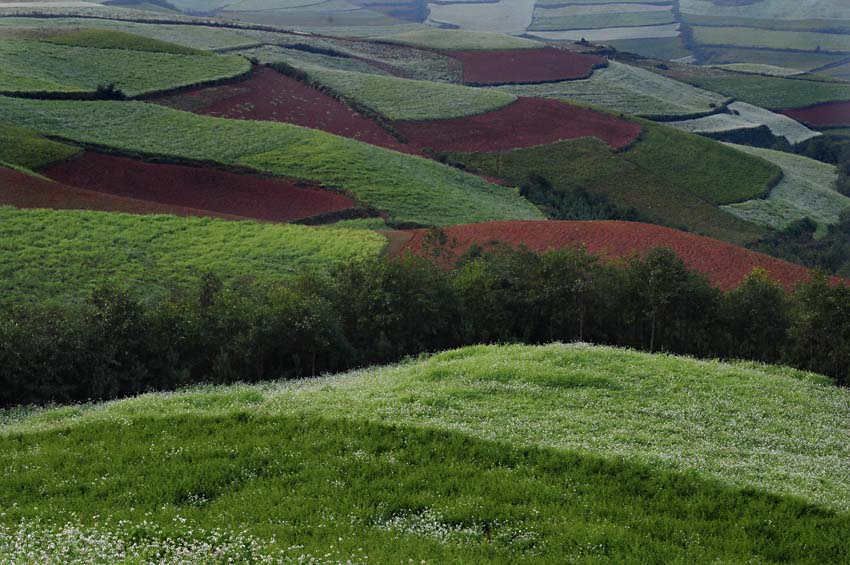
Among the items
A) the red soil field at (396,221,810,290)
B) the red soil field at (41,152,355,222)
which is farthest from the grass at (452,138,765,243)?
the red soil field at (41,152,355,222)

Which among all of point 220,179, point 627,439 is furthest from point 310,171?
point 627,439

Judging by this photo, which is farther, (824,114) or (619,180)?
(824,114)

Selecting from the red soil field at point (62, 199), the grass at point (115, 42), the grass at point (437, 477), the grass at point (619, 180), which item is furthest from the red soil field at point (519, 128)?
the grass at point (437, 477)

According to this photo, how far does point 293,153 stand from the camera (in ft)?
288

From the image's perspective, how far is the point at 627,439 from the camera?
19.5 m

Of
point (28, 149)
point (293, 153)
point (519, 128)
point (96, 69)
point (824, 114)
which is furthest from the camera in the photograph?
point (824, 114)

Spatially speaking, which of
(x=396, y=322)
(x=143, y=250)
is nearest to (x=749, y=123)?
(x=143, y=250)

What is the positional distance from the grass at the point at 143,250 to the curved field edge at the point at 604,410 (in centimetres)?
2455

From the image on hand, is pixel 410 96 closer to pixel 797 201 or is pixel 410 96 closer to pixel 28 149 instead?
pixel 797 201

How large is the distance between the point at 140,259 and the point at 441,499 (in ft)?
148

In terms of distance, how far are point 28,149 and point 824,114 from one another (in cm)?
16104

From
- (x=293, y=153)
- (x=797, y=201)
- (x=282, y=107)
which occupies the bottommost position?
(x=797, y=201)

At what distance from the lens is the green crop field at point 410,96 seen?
11888 cm

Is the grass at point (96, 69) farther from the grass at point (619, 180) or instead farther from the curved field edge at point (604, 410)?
the curved field edge at point (604, 410)
